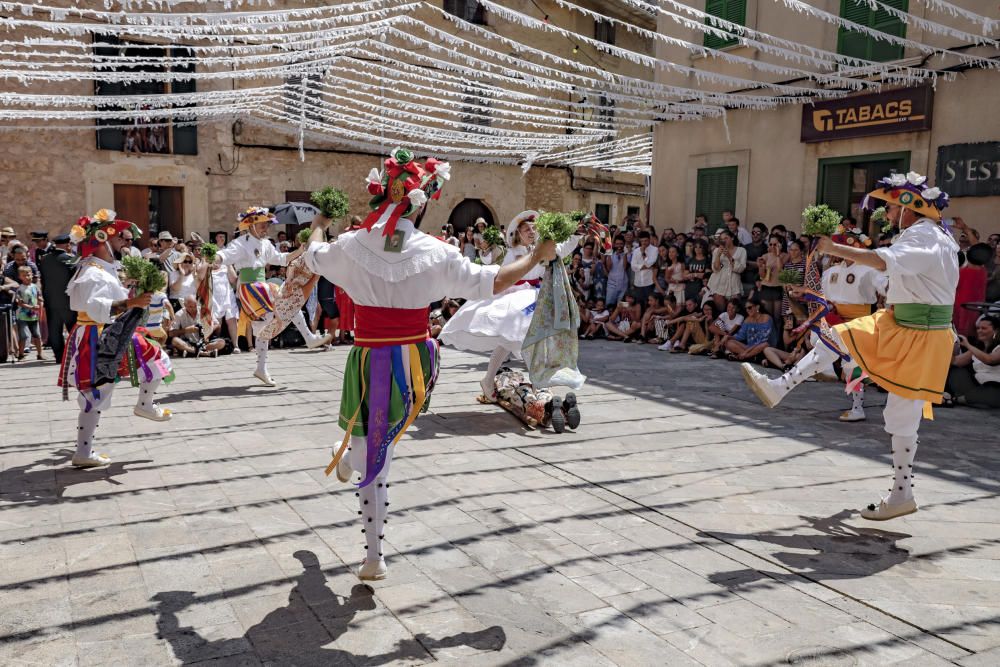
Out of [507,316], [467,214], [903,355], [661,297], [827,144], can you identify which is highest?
[827,144]

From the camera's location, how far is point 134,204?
18797mm

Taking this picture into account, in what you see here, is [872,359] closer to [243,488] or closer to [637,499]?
[637,499]

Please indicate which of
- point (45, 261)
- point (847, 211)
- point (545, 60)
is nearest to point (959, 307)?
point (847, 211)

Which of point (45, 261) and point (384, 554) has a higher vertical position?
point (45, 261)

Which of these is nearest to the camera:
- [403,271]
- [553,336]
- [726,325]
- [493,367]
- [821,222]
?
[403,271]

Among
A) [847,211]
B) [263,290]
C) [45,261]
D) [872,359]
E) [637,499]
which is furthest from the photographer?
[847,211]

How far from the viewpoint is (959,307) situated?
9695 millimetres

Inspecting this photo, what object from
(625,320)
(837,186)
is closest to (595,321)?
(625,320)

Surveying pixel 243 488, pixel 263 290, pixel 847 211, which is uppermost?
pixel 847 211

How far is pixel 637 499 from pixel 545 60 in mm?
17104

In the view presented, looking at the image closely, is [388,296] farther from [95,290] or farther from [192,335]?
[192,335]

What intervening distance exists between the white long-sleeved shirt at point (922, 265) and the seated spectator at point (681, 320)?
8.10 meters

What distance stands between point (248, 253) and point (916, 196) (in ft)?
23.1

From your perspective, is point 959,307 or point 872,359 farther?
point 959,307
